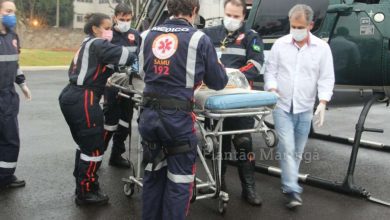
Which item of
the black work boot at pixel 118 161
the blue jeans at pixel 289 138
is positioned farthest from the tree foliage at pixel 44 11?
the blue jeans at pixel 289 138

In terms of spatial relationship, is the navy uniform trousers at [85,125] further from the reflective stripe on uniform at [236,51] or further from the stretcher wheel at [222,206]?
the reflective stripe on uniform at [236,51]

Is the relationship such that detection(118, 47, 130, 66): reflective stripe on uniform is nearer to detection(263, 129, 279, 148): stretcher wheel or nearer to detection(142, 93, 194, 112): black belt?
detection(142, 93, 194, 112): black belt

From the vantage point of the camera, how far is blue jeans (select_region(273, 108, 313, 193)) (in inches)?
181

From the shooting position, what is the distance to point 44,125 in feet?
27.8

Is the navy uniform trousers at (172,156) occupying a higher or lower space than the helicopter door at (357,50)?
lower

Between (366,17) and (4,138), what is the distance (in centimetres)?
414

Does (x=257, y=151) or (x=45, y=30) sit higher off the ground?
(x=257, y=151)

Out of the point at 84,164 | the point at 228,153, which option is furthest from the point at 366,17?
the point at 84,164

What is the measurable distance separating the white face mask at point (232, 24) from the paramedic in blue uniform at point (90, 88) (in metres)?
1.00

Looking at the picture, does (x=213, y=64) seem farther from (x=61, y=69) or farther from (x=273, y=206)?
(x=61, y=69)

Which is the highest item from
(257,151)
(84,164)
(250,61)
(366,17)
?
(366,17)

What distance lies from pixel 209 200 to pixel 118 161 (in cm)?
161

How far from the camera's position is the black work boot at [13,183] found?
502 centimetres

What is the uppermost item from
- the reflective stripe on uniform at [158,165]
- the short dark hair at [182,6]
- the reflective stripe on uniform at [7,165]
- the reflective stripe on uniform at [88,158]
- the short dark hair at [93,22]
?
the short dark hair at [182,6]
